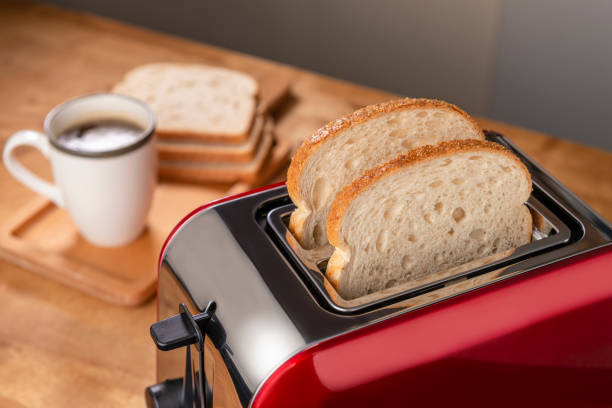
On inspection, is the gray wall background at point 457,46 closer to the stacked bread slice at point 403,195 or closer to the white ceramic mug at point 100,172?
the white ceramic mug at point 100,172

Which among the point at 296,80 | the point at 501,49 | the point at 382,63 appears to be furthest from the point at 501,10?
the point at 296,80

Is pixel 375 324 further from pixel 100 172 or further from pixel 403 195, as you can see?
pixel 100 172

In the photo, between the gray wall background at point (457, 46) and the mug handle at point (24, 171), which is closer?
the mug handle at point (24, 171)

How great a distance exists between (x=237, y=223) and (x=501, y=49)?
1416mm

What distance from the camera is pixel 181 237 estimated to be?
583 millimetres

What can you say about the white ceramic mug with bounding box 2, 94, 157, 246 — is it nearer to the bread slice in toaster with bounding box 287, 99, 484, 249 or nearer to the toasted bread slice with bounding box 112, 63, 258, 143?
the toasted bread slice with bounding box 112, 63, 258, 143

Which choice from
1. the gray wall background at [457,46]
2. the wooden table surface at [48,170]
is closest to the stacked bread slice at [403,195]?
the wooden table surface at [48,170]

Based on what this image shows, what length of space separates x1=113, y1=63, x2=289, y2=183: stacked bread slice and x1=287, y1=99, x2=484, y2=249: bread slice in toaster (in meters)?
0.45

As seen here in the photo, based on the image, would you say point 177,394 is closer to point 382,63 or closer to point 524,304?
point 524,304

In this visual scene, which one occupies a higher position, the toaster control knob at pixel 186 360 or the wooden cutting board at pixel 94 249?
the toaster control knob at pixel 186 360

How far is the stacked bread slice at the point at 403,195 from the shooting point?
526 millimetres

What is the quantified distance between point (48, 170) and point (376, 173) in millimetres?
672

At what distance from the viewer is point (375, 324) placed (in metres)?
0.48

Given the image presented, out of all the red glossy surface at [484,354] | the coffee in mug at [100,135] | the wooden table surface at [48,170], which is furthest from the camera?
the coffee in mug at [100,135]
